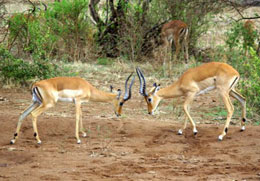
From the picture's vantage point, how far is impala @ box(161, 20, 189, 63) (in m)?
11.9

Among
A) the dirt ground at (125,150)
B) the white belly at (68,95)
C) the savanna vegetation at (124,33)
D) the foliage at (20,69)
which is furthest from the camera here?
the savanna vegetation at (124,33)

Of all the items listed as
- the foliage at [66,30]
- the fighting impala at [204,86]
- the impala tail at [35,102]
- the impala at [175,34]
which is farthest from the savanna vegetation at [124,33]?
the impala tail at [35,102]

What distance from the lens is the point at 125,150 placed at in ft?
19.5

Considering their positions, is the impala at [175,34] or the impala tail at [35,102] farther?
the impala at [175,34]

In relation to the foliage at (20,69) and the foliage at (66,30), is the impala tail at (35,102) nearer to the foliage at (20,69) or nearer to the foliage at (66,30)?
the foliage at (20,69)

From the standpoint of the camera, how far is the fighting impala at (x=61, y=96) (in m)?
6.22

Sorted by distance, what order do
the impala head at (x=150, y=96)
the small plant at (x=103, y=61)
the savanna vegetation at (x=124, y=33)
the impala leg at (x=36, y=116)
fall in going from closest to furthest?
the impala leg at (x=36, y=116), the impala head at (x=150, y=96), the savanna vegetation at (x=124, y=33), the small plant at (x=103, y=61)

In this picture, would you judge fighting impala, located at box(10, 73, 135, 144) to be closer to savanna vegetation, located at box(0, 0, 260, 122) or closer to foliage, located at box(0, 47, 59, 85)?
foliage, located at box(0, 47, 59, 85)

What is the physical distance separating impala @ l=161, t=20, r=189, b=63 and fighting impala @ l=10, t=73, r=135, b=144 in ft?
18.1

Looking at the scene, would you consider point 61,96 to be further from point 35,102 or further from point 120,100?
point 120,100

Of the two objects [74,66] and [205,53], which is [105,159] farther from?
[205,53]

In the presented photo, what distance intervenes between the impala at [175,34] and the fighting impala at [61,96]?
217 inches

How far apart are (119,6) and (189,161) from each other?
817cm

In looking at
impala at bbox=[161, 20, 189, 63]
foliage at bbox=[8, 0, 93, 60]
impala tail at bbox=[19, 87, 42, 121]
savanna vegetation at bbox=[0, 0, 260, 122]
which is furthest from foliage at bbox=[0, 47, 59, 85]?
impala at bbox=[161, 20, 189, 63]
